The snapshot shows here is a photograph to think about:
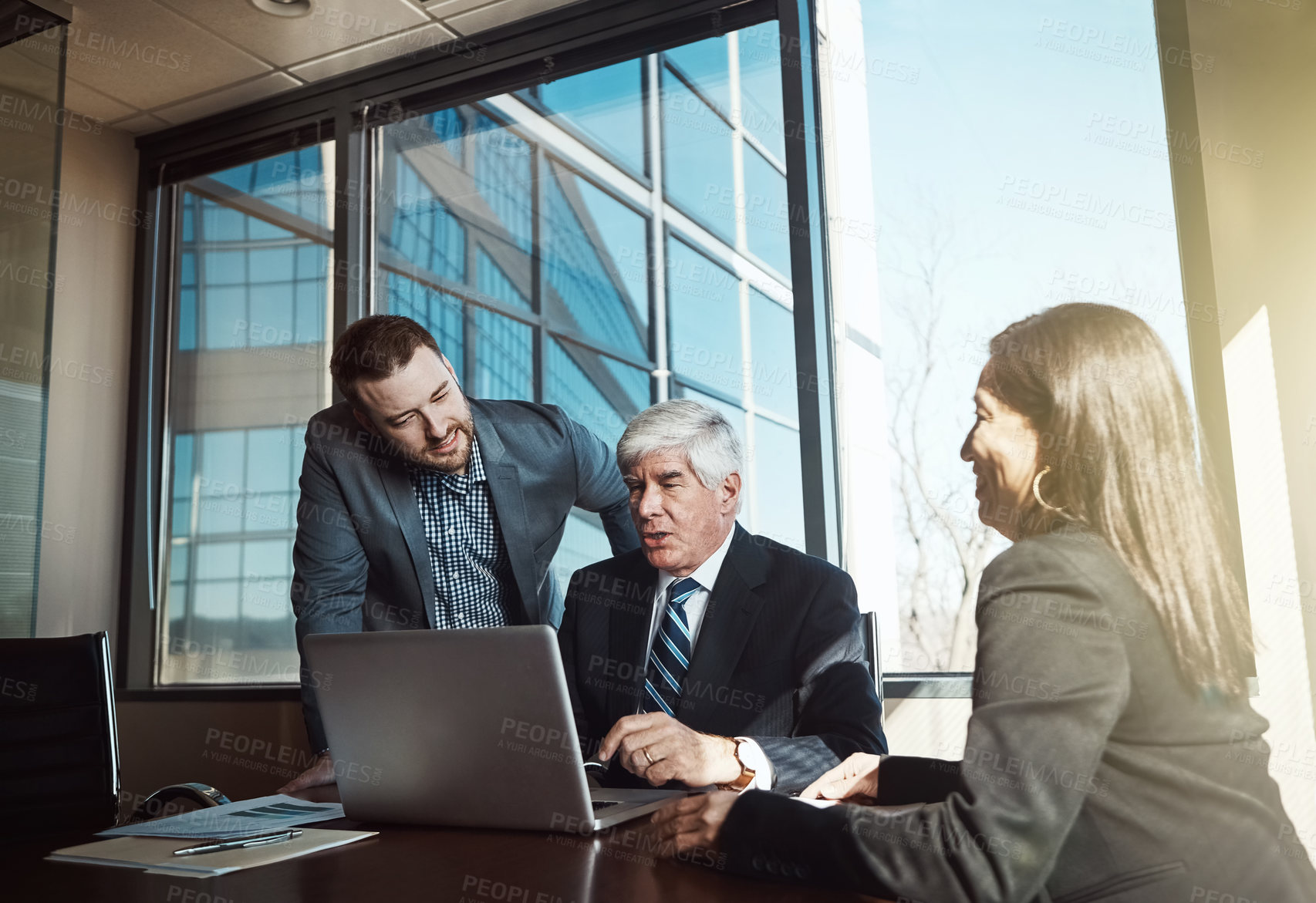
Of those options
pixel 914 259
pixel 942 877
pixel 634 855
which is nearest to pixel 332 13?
pixel 914 259

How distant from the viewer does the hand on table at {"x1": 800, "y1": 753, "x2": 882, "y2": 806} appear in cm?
138

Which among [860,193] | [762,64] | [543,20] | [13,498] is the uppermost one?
[543,20]

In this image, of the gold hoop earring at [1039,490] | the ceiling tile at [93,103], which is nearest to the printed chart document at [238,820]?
the gold hoop earring at [1039,490]

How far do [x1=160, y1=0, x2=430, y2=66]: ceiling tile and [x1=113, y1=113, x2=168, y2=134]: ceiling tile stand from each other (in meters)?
0.84

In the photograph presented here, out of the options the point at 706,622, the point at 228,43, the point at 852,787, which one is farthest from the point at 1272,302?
the point at 228,43

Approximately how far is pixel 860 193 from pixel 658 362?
2.76 feet

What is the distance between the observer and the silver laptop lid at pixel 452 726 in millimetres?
1344

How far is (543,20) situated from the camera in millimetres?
3684

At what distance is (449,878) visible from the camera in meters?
1.19

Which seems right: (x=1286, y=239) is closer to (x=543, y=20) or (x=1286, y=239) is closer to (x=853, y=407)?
(x=853, y=407)

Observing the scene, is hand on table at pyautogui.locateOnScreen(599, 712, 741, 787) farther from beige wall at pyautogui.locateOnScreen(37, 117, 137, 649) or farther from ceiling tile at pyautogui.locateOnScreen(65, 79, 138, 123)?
ceiling tile at pyautogui.locateOnScreen(65, 79, 138, 123)

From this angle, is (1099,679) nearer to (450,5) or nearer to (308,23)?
(450,5)

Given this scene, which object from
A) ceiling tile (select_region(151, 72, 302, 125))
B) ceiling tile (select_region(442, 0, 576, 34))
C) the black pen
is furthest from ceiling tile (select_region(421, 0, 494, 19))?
the black pen

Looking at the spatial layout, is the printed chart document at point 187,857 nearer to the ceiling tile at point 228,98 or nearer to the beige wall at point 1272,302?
the beige wall at point 1272,302
